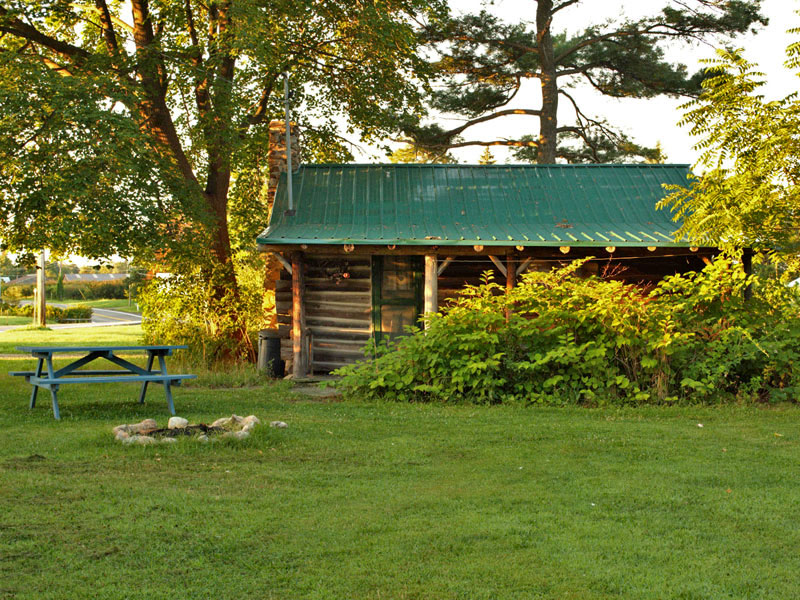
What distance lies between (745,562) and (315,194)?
12.0 meters

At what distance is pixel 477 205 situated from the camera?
15.0m

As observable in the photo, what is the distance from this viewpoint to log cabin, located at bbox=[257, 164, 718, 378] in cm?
1314

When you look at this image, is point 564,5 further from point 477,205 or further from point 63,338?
point 63,338

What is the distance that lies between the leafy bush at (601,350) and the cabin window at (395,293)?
8.79ft

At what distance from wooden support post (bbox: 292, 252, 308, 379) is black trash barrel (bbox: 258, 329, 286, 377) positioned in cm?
83

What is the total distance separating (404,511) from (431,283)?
25.1 ft

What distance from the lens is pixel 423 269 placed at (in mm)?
14445

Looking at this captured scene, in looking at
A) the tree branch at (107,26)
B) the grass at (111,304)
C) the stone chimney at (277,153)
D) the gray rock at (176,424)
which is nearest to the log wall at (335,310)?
the stone chimney at (277,153)

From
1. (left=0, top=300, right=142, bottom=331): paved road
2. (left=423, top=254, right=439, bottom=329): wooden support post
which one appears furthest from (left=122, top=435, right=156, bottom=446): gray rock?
(left=0, top=300, right=142, bottom=331): paved road

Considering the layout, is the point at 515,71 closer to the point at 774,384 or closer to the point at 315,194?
the point at 315,194

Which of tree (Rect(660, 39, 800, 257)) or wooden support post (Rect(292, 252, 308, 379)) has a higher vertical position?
tree (Rect(660, 39, 800, 257))

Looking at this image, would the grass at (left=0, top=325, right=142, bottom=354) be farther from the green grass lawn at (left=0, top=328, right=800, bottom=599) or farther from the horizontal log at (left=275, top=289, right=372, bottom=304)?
the green grass lawn at (left=0, top=328, right=800, bottom=599)

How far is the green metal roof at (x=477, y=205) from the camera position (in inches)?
522

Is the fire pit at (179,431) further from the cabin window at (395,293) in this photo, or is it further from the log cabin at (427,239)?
the cabin window at (395,293)
